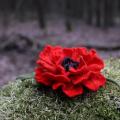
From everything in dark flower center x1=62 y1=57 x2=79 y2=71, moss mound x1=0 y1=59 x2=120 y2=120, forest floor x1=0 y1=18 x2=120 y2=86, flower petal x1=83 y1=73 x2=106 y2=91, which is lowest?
moss mound x1=0 y1=59 x2=120 y2=120

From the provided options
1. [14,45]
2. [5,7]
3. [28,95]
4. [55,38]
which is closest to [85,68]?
[28,95]

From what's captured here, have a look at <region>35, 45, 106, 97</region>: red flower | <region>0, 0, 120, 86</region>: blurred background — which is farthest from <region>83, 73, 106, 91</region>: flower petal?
<region>0, 0, 120, 86</region>: blurred background

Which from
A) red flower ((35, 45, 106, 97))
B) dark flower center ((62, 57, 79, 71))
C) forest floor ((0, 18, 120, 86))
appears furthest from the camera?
forest floor ((0, 18, 120, 86))

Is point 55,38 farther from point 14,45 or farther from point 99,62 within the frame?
point 99,62

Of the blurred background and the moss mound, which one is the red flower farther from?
the blurred background

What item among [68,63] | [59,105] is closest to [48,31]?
[68,63]

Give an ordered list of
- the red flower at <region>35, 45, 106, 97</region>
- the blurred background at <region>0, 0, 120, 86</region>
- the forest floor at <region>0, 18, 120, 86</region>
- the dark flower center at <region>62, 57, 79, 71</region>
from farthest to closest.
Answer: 1. the blurred background at <region>0, 0, 120, 86</region>
2. the forest floor at <region>0, 18, 120, 86</region>
3. the dark flower center at <region>62, 57, 79, 71</region>
4. the red flower at <region>35, 45, 106, 97</region>

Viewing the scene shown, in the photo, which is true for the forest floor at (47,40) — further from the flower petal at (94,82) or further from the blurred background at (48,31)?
the flower petal at (94,82)
